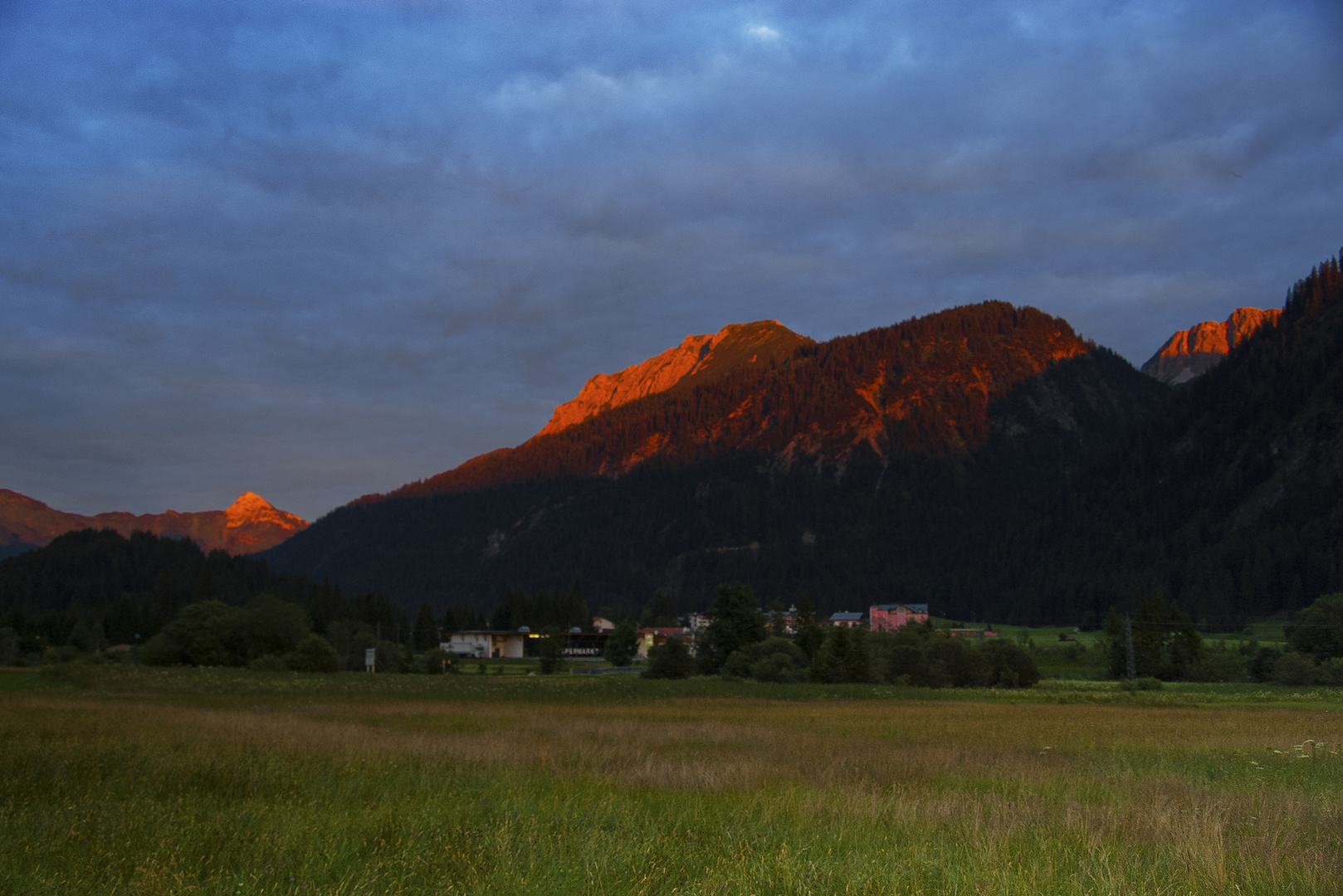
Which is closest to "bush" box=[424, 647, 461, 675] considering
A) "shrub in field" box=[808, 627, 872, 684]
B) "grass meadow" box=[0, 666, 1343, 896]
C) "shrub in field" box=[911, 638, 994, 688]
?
"shrub in field" box=[808, 627, 872, 684]

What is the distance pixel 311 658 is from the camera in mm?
86875

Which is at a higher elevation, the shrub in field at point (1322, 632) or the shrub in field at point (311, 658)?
the shrub in field at point (1322, 632)

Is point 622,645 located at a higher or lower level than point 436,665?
higher

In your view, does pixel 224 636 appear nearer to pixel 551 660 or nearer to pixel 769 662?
pixel 551 660

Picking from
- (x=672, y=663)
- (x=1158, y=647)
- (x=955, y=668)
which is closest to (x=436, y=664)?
(x=672, y=663)

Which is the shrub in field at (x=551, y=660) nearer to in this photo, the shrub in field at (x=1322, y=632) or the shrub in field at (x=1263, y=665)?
the shrub in field at (x=1263, y=665)

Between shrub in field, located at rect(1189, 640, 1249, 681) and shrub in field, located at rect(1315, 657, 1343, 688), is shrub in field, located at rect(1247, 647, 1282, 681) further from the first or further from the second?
shrub in field, located at rect(1315, 657, 1343, 688)

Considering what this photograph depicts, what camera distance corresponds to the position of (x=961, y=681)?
7812 cm

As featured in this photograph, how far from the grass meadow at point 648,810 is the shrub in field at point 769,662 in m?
54.0

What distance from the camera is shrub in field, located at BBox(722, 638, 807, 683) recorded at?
80188 mm

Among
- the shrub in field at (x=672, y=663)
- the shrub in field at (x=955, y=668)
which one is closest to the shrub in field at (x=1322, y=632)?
the shrub in field at (x=955, y=668)

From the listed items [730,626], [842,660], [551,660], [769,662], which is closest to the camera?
[842,660]

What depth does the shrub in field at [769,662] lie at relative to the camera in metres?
80.2

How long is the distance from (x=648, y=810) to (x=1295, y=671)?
80137 millimetres
